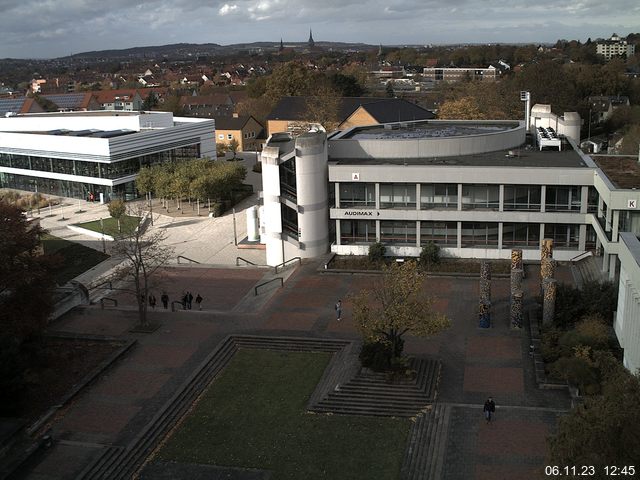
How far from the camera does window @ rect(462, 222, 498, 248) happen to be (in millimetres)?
46094

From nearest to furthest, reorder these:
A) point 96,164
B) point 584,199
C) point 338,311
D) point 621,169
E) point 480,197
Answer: point 338,311
point 584,199
point 621,169
point 480,197
point 96,164

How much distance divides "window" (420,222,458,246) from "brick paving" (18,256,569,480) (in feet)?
14.6

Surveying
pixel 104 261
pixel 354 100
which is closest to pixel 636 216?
pixel 104 261

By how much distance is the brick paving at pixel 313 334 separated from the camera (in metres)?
25.0

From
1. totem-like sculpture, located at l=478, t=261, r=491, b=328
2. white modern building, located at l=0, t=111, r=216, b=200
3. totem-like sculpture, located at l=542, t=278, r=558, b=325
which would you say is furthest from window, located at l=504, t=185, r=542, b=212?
white modern building, located at l=0, t=111, r=216, b=200

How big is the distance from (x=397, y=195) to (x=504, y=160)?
814cm

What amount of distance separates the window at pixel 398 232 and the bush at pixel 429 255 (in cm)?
202

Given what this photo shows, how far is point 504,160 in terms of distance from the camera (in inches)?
1918

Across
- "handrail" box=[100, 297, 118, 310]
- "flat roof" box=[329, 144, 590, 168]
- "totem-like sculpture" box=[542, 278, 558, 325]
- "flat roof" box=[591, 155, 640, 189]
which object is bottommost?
"handrail" box=[100, 297, 118, 310]

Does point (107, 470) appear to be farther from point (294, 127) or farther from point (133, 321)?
point (294, 127)

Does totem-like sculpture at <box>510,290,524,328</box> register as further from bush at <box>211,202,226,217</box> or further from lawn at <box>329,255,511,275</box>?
bush at <box>211,202,226,217</box>

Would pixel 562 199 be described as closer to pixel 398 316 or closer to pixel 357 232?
pixel 357 232

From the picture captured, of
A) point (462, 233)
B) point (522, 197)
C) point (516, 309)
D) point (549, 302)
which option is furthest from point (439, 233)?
point (549, 302)

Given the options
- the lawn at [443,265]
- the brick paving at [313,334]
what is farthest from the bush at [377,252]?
the brick paving at [313,334]
